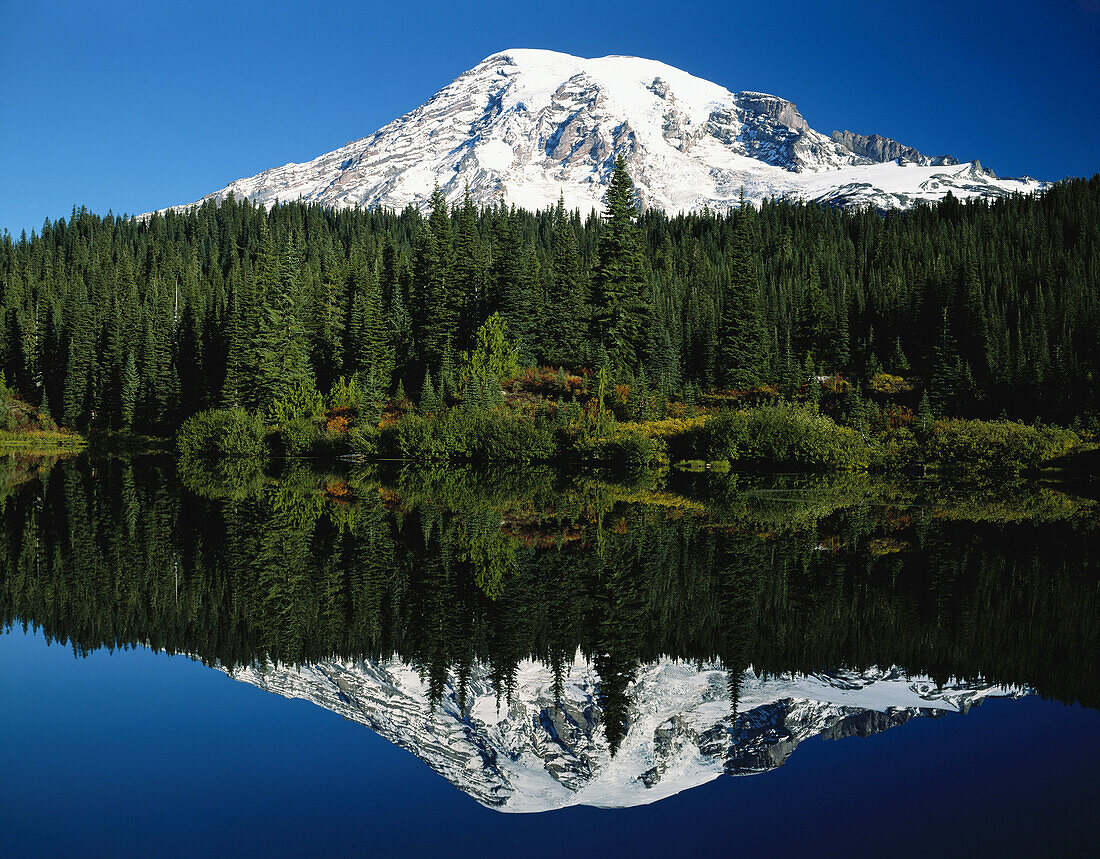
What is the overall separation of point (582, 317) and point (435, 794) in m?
60.9

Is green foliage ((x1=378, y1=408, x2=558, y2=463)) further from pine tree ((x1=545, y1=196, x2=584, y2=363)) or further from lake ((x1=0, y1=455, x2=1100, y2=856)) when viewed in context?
lake ((x1=0, y1=455, x2=1100, y2=856))

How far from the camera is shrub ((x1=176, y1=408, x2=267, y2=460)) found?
61.1m

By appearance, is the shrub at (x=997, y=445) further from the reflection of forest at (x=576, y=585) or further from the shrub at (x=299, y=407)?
the shrub at (x=299, y=407)

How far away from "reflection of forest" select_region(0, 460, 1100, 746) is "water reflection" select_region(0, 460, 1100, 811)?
0.22 ft

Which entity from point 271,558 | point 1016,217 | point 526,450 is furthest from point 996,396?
point 1016,217

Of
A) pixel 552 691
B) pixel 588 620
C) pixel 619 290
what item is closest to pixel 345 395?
pixel 619 290

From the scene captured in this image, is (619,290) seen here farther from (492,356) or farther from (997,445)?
(997,445)

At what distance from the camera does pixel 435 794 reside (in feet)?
28.4

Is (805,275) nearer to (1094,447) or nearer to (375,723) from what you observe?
(1094,447)

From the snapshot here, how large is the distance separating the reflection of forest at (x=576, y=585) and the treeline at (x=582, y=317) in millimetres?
38442

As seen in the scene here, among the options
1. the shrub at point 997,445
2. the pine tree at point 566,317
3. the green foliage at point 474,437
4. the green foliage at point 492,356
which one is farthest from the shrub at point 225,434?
the shrub at point 997,445

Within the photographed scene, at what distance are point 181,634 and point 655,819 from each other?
832 centimetres

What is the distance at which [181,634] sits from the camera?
43.6 feet

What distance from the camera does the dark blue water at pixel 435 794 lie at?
294 inches
